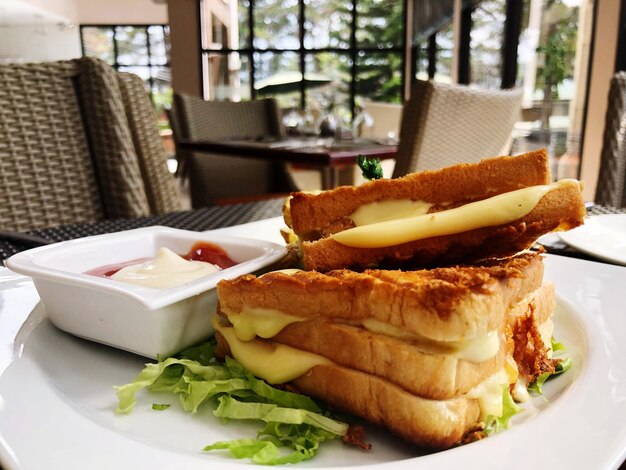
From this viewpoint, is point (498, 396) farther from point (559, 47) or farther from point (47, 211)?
point (559, 47)

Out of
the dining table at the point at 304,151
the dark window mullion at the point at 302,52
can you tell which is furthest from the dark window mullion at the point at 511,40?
the dark window mullion at the point at 302,52

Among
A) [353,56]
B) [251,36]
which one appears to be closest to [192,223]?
[353,56]

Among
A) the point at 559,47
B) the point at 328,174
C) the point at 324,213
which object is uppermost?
the point at 559,47

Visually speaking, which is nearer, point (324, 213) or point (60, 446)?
point (60, 446)

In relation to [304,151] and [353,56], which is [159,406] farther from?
[353,56]

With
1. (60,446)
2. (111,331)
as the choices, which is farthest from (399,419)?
(111,331)

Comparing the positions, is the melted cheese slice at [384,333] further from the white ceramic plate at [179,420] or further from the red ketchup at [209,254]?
the red ketchup at [209,254]

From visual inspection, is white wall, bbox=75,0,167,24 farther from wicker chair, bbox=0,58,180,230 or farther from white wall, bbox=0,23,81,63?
wicker chair, bbox=0,58,180,230
